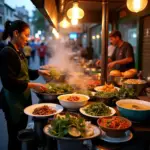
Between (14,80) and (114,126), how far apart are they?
4.67ft

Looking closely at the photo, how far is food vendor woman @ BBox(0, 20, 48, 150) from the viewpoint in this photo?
2.74m

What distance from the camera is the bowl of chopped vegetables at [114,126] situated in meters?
1.88

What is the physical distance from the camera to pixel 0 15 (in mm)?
30109

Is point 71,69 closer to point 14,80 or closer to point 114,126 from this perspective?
point 14,80

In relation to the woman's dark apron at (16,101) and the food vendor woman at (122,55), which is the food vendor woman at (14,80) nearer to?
the woman's dark apron at (16,101)

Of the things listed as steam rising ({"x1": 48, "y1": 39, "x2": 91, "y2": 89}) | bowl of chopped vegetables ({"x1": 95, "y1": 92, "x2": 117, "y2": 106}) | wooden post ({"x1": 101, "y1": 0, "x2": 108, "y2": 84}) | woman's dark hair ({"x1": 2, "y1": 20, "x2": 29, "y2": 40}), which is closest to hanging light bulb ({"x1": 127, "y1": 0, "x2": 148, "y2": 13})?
wooden post ({"x1": 101, "y1": 0, "x2": 108, "y2": 84})

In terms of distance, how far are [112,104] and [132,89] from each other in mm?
405

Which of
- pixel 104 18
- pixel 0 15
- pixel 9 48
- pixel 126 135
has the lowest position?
pixel 126 135

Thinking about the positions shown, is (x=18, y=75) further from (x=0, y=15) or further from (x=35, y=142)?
(x=0, y=15)

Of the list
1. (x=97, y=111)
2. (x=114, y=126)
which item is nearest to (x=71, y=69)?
(x=97, y=111)

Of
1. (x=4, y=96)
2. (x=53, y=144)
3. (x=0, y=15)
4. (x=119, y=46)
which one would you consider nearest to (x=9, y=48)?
(x=4, y=96)

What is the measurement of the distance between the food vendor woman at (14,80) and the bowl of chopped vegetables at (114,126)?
3.94 ft

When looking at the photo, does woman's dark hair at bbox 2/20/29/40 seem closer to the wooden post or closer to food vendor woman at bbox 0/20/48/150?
food vendor woman at bbox 0/20/48/150

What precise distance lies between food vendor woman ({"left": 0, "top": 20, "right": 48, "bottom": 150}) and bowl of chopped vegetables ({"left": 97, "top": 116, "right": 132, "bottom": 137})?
120 cm
